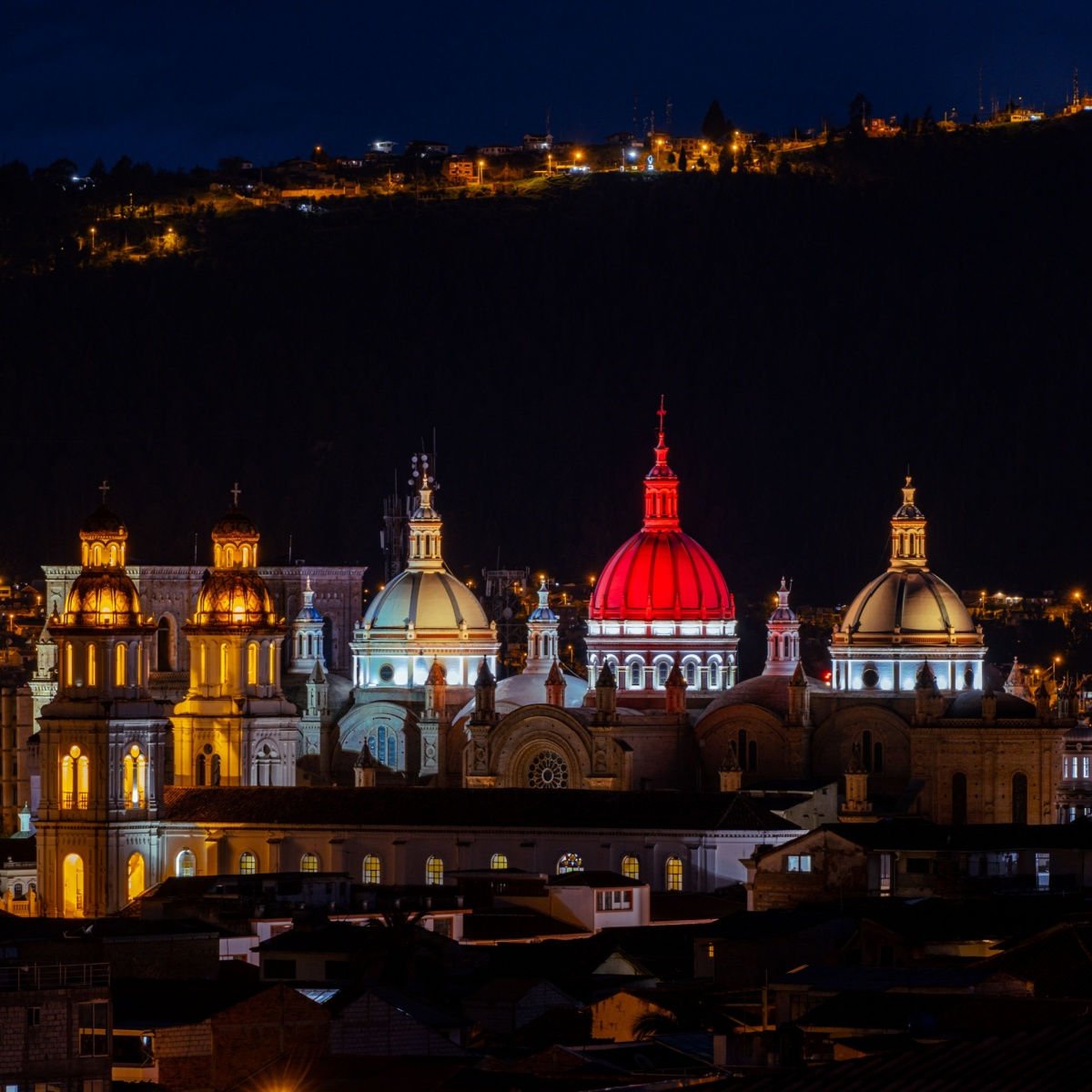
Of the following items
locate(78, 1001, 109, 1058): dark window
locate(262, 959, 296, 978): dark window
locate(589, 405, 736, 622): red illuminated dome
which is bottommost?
locate(262, 959, 296, 978): dark window

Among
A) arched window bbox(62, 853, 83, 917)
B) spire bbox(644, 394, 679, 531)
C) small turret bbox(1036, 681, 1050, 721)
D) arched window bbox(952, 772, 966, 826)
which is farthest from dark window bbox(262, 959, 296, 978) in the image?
spire bbox(644, 394, 679, 531)

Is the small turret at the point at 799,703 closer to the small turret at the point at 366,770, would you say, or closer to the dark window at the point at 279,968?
the small turret at the point at 366,770

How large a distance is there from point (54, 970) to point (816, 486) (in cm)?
14667

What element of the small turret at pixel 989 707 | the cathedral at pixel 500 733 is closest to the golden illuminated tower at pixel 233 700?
the cathedral at pixel 500 733

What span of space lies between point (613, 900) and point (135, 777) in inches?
837

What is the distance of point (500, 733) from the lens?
121 meters

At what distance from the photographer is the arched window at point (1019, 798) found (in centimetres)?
11456

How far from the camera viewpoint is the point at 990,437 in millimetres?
199250

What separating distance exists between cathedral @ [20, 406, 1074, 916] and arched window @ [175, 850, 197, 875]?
0.29 ft

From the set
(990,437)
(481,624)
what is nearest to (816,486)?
(990,437)

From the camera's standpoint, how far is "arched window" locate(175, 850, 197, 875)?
375 feet

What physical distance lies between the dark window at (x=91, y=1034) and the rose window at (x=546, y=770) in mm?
72920

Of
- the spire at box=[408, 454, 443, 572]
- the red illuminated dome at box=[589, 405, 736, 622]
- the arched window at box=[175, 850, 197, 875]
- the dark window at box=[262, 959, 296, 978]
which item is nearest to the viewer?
the dark window at box=[262, 959, 296, 978]

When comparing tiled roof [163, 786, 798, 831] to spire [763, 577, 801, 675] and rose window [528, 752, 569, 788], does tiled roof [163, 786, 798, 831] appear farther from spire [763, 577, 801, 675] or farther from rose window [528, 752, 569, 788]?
spire [763, 577, 801, 675]
